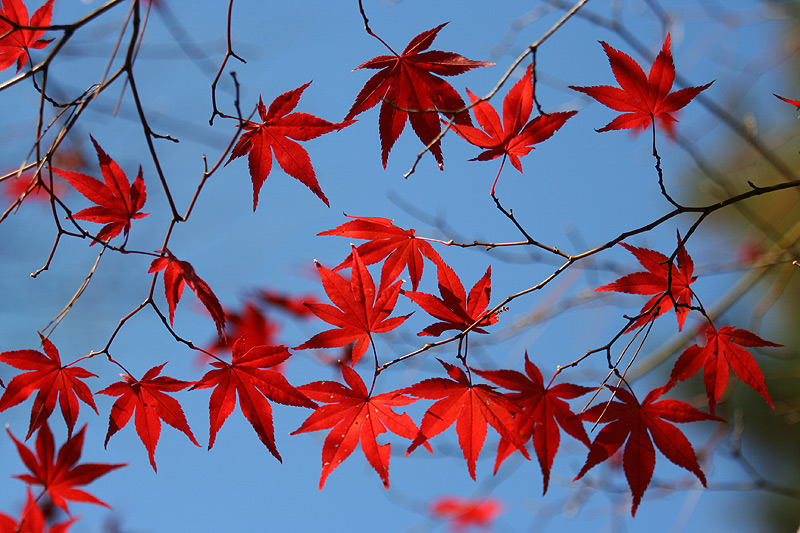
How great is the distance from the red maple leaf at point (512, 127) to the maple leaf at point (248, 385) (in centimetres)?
49

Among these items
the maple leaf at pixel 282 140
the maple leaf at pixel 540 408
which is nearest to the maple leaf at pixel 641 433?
the maple leaf at pixel 540 408

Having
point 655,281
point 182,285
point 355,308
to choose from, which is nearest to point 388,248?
point 355,308

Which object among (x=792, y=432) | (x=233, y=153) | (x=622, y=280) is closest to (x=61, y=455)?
(x=233, y=153)

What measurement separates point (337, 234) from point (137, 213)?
1.29ft

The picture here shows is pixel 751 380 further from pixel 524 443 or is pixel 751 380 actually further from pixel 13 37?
pixel 13 37

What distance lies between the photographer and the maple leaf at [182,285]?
3.24ft

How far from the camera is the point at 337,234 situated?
105 cm

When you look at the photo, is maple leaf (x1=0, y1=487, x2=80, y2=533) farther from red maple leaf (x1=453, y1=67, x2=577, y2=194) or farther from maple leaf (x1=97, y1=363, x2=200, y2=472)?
red maple leaf (x1=453, y1=67, x2=577, y2=194)

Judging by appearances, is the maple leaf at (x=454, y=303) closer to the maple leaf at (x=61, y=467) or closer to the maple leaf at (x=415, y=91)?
the maple leaf at (x=415, y=91)

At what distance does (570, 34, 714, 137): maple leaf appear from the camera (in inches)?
39.0

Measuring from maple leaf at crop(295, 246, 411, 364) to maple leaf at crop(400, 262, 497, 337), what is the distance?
47mm

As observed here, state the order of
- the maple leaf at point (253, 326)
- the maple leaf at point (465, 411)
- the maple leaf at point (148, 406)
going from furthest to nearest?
the maple leaf at point (253, 326) → the maple leaf at point (148, 406) → the maple leaf at point (465, 411)

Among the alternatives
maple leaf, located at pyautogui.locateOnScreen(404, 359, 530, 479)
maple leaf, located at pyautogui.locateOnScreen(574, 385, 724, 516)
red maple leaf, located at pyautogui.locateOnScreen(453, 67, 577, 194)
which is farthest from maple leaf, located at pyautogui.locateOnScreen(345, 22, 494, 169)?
maple leaf, located at pyautogui.locateOnScreen(574, 385, 724, 516)

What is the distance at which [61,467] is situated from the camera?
111cm
